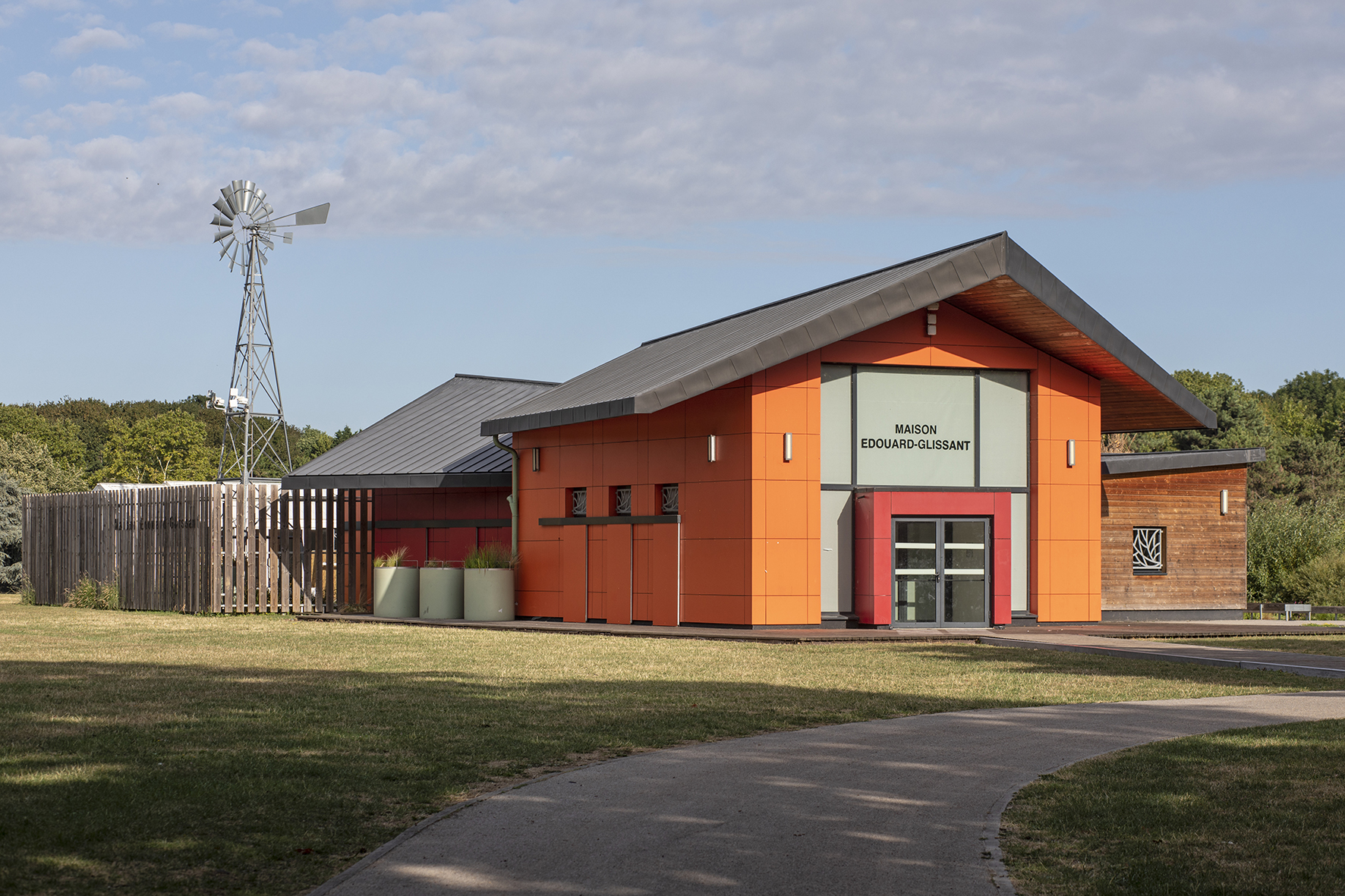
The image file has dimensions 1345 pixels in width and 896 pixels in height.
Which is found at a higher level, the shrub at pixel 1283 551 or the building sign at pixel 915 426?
the building sign at pixel 915 426

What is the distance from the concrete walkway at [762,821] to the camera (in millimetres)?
5852

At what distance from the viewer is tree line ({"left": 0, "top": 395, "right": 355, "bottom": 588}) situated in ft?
189

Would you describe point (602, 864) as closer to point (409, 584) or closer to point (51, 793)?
point (51, 793)

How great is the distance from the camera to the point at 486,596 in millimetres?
24469

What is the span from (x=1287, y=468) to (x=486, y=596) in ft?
196

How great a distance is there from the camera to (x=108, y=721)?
10.0 meters

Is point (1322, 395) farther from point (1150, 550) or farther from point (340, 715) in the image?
point (340, 715)

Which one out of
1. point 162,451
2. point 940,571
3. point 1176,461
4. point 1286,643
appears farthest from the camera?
point 162,451

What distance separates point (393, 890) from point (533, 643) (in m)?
13.5

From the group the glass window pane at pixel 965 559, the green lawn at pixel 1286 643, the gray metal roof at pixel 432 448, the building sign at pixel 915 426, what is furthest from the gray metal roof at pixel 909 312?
the green lawn at pixel 1286 643

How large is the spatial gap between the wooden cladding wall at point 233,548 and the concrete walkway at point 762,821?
19759mm

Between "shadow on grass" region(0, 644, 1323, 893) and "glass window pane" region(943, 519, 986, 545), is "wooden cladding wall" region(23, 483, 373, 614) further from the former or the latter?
"shadow on grass" region(0, 644, 1323, 893)

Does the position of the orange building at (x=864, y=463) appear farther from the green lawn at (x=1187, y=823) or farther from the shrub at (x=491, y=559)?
the green lawn at (x=1187, y=823)

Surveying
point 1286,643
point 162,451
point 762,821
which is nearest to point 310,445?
point 162,451
